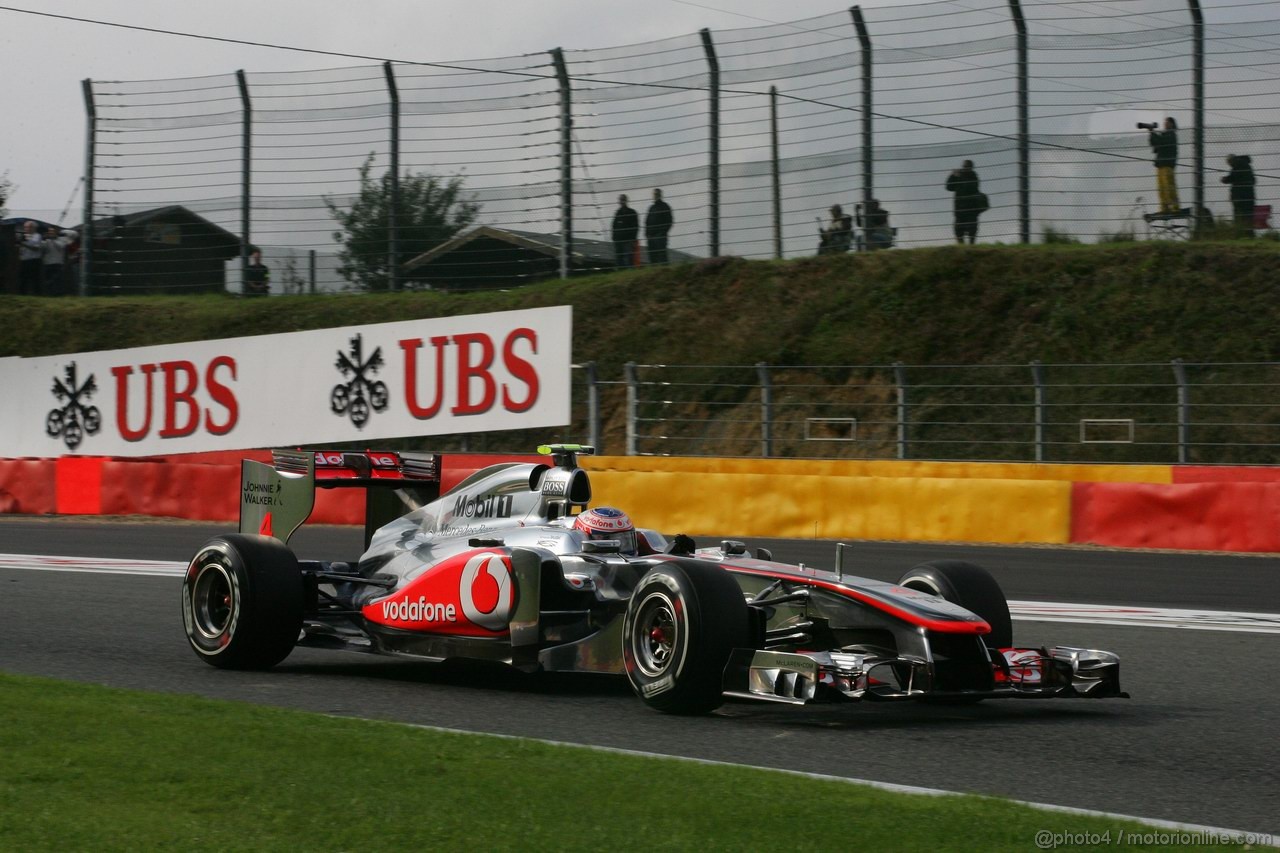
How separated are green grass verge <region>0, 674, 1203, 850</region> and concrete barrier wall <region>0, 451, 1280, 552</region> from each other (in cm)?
1039

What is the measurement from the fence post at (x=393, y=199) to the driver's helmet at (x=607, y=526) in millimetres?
15944

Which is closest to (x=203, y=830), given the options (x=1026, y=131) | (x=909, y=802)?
(x=909, y=802)

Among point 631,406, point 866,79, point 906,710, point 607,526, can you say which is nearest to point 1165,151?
point 866,79

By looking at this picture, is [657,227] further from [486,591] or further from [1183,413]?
[486,591]

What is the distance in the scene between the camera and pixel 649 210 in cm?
2189

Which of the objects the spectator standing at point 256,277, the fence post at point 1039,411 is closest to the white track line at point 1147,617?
the fence post at point 1039,411

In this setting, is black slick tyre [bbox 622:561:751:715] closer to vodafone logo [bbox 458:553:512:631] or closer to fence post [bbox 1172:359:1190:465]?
vodafone logo [bbox 458:553:512:631]

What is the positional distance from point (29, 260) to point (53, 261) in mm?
736

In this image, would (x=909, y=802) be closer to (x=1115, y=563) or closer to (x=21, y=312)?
(x=1115, y=563)

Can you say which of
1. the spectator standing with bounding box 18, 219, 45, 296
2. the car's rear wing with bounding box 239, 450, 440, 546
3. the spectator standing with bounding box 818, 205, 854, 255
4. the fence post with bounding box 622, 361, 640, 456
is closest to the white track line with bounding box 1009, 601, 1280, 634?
the car's rear wing with bounding box 239, 450, 440, 546

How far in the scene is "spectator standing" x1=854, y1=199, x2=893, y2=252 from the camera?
70.2 ft

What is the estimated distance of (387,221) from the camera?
23.9 meters

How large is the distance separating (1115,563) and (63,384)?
15145 mm

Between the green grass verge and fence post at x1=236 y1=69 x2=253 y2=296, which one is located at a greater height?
fence post at x1=236 y1=69 x2=253 y2=296
